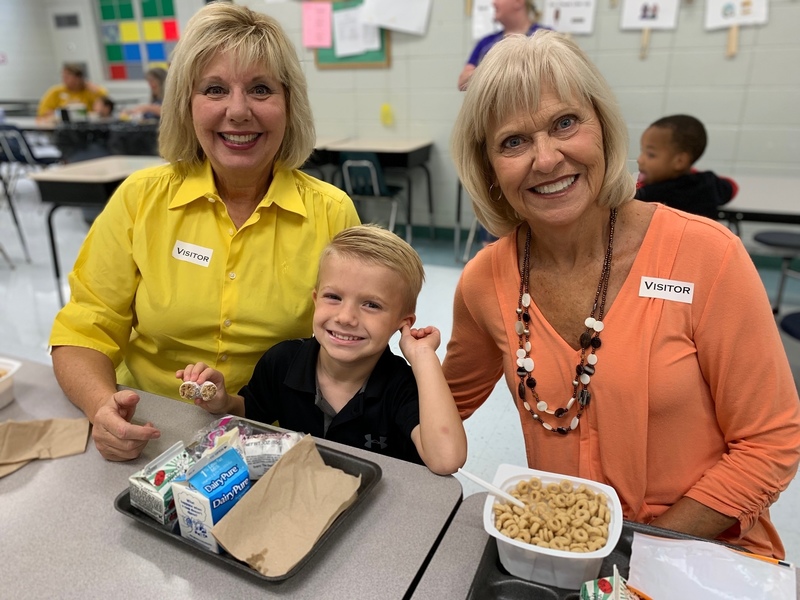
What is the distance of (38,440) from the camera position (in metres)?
1.13

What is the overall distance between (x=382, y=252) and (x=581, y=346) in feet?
1.46

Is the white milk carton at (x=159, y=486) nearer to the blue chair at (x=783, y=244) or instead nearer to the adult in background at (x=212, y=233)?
the adult in background at (x=212, y=233)

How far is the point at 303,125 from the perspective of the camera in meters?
1.48

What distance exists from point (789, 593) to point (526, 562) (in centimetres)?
32

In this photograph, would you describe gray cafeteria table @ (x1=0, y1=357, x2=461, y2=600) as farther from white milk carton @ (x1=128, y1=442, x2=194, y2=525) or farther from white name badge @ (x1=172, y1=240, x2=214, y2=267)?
white name badge @ (x1=172, y1=240, x2=214, y2=267)

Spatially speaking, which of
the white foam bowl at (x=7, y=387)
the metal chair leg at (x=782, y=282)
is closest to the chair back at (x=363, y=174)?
the metal chair leg at (x=782, y=282)

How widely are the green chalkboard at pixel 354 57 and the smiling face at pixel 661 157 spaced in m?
2.82

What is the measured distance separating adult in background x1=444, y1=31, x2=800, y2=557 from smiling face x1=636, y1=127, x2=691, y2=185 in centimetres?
207

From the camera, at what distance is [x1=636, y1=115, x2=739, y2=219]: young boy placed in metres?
2.84

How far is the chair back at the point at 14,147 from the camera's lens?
237 inches

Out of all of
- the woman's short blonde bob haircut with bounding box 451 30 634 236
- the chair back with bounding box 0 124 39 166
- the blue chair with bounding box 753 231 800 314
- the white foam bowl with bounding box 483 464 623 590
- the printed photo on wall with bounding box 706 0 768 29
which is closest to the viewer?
the white foam bowl with bounding box 483 464 623 590

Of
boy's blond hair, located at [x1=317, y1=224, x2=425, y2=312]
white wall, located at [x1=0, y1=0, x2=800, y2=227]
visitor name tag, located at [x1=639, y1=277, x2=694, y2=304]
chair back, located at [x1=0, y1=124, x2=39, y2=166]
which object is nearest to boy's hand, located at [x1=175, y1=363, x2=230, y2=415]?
boy's blond hair, located at [x1=317, y1=224, x2=425, y2=312]

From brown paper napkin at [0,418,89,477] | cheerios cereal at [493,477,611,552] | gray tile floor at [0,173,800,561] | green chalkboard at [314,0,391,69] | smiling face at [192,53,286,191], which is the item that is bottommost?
gray tile floor at [0,173,800,561]

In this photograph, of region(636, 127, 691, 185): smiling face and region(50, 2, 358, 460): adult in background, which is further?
region(636, 127, 691, 185): smiling face
